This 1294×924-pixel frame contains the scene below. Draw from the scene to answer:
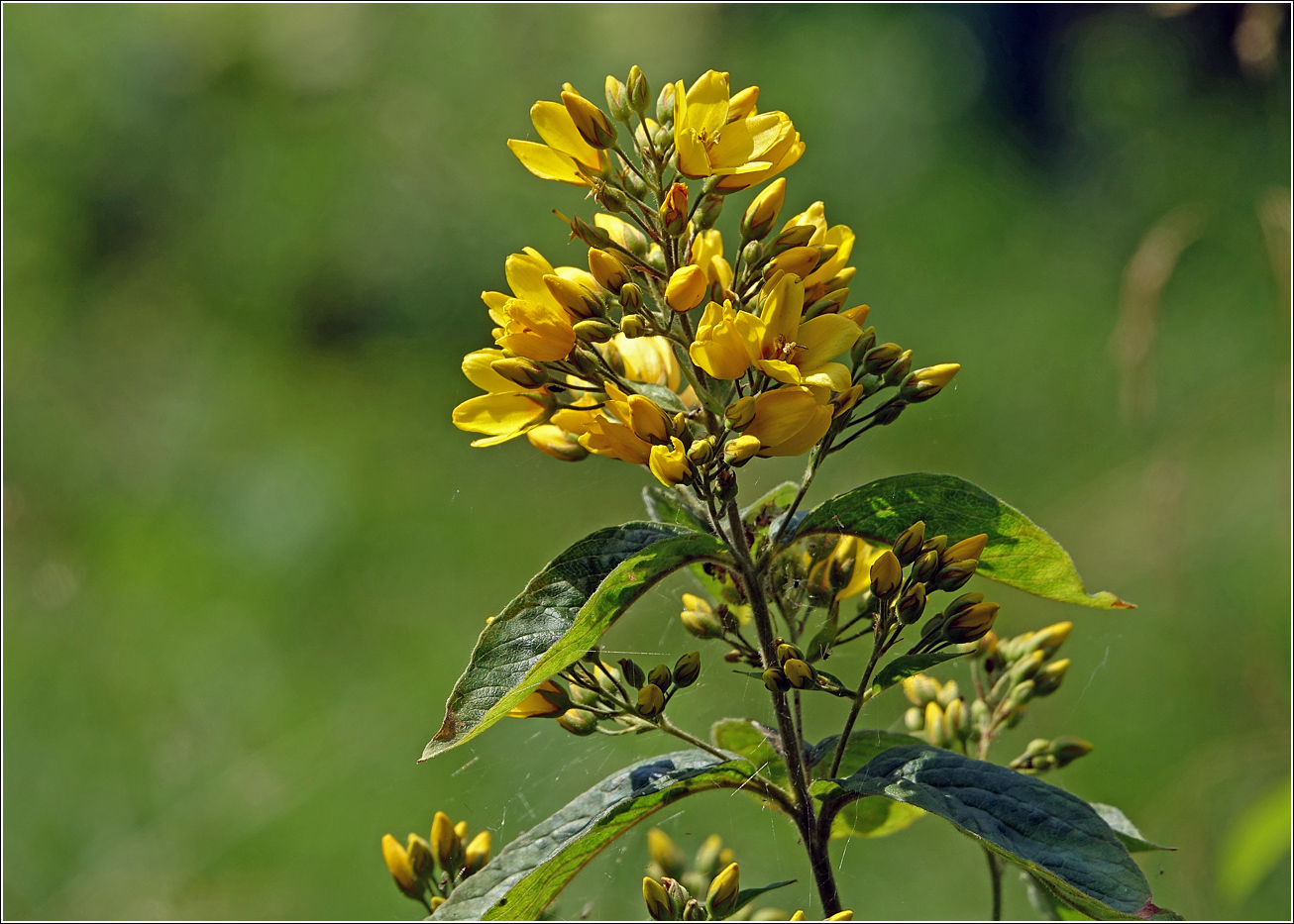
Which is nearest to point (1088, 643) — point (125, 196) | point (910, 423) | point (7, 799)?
point (910, 423)

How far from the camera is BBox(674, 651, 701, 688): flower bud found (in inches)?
36.1

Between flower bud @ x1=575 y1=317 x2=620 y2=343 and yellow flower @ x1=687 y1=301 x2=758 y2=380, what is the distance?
0.09 m

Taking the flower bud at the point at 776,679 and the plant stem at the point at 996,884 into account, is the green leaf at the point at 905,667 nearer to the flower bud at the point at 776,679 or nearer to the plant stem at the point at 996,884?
the flower bud at the point at 776,679

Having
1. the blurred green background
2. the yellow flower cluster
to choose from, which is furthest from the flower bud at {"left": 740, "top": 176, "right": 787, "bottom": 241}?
the blurred green background

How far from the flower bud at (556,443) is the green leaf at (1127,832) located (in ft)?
1.64

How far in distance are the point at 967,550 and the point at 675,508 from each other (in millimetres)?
260

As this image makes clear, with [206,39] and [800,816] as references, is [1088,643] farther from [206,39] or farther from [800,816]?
[206,39]

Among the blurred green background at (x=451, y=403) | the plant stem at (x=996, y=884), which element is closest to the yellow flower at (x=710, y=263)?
the plant stem at (x=996, y=884)

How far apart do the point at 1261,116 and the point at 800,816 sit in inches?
148

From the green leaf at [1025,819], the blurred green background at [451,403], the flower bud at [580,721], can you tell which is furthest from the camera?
the blurred green background at [451,403]

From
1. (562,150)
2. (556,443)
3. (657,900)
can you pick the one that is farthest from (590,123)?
(657,900)

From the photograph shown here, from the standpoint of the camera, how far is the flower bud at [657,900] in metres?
0.87

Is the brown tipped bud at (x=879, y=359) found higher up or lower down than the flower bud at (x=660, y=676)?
higher up

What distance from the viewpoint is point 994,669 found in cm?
121
